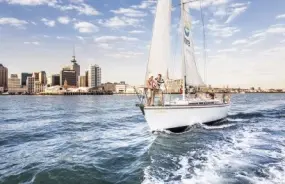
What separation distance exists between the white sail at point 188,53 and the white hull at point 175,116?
10.4 feet

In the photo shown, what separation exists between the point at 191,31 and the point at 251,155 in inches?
588

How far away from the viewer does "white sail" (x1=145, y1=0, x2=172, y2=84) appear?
20938mm

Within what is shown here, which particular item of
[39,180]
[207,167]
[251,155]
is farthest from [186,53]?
[39,180]

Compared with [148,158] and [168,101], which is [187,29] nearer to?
[168,101]

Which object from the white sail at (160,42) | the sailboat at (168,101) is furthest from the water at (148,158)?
the white sail at (160,42)

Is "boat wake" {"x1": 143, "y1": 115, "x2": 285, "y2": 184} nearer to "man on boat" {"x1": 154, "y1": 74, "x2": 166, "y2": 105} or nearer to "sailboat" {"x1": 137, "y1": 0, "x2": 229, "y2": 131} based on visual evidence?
"sailboat" {"x1": 137, "y1": 0, "x2": 229, "y2": 131}

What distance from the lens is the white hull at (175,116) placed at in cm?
2000

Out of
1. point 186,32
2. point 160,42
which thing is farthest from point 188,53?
point 160,42

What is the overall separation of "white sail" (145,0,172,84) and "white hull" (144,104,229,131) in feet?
8.66

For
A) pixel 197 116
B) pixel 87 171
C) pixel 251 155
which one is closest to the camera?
pixel 87 171

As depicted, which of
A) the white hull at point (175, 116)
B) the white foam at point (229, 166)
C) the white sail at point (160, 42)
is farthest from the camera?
the white sail at point (160, 42)

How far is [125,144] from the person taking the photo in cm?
1869

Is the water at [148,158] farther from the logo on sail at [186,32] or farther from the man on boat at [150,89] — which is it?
the logo on sail at [186,32]

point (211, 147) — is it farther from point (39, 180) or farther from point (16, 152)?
point (16, 152)
